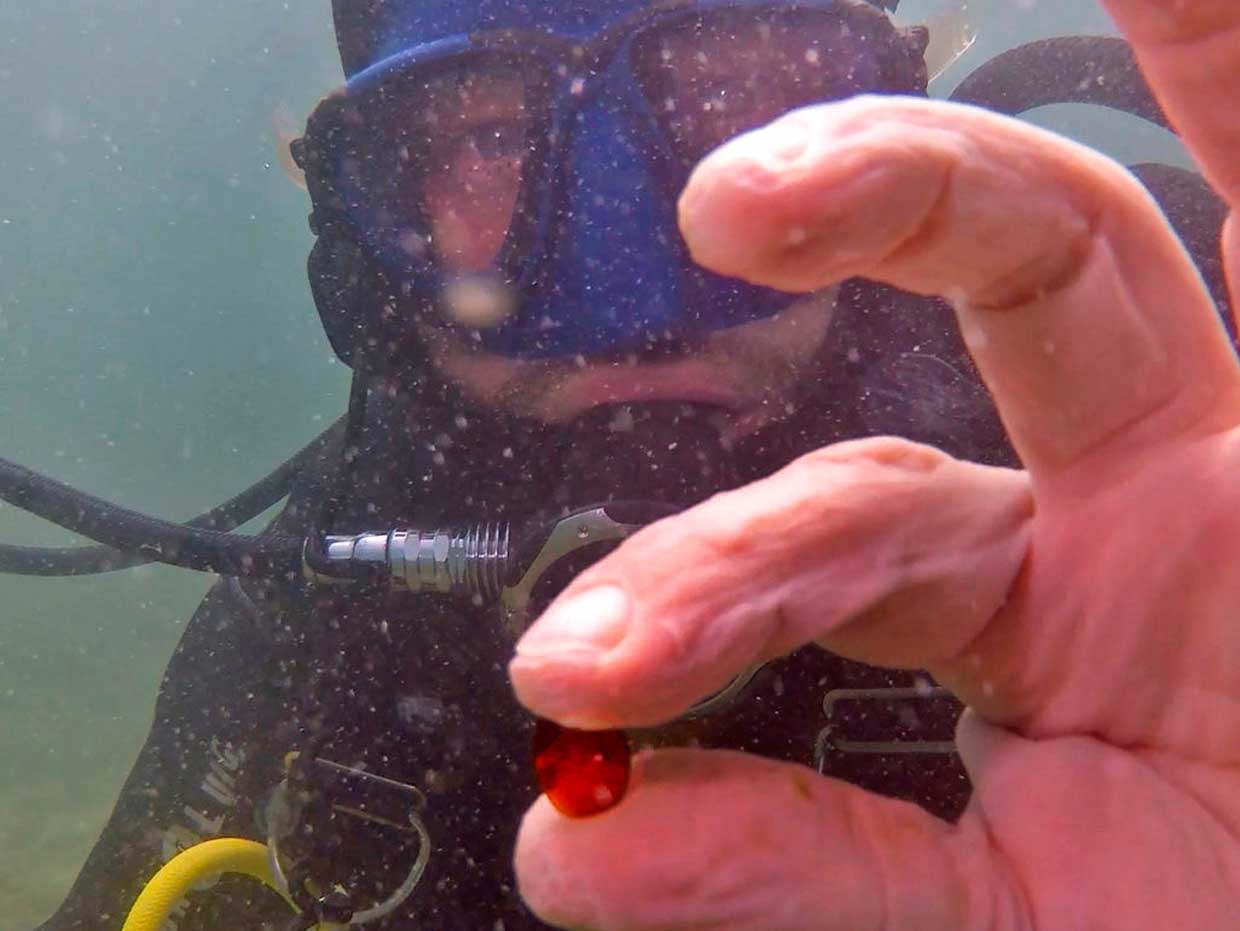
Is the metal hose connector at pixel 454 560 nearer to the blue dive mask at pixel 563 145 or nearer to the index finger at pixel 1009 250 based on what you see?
the blue dive mask at pixel 563 145

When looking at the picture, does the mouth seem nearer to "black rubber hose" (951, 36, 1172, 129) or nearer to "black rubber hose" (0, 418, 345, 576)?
"black rubber hose" (951, 36, 1172, 129)

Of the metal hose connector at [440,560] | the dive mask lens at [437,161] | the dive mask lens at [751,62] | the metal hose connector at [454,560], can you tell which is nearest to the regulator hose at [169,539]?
the metal hose connector at [440,560]

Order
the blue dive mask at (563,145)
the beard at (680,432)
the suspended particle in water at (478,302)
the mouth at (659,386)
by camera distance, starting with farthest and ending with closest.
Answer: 1. the suspended particle in water at (478,302)
2. the blue dive mask at (563,145)
3. the mouth at (659,386)
4. the beard at (680,432)

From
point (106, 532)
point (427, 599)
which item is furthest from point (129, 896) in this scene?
point (427, 599)

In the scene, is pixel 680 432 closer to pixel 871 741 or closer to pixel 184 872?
pixel 871 741

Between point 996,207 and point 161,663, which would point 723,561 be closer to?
point 996,207
